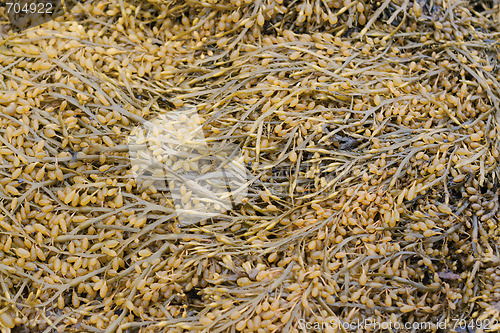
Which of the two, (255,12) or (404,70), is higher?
(255,12)

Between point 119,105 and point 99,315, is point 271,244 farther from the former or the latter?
point 119,105

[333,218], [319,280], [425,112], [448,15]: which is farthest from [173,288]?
[448,15]

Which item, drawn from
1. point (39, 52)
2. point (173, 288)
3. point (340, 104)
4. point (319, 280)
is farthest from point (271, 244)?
point (39, 52)

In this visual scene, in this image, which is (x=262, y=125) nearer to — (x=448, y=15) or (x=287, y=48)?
(x=287, y=48)

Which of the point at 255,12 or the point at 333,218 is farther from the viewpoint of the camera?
the point at 255,12

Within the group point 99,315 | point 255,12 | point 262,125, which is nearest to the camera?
point 99,315

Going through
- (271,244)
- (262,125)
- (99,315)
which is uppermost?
(262,125)

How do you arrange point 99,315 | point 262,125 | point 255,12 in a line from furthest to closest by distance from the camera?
1. point 255,12
2. point 262,125
3. point 99,315
